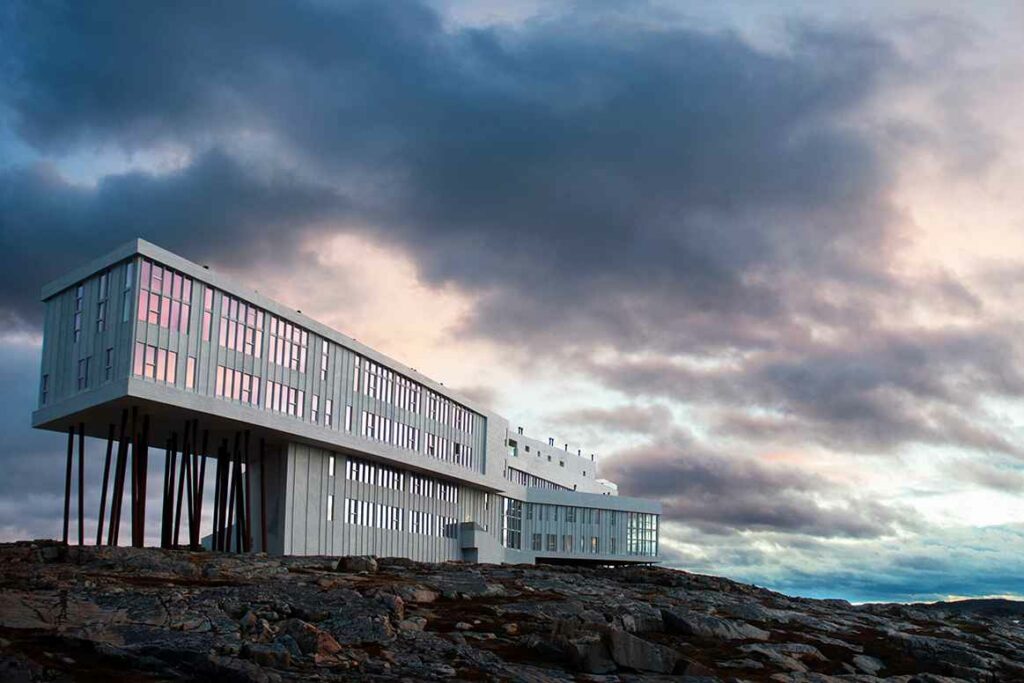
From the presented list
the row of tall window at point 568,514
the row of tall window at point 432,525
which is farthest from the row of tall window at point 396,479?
the row of tall window at point 568,514

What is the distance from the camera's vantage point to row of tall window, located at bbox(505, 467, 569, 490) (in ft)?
432

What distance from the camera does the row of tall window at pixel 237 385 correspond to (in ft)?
216

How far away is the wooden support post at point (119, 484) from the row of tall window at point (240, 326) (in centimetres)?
783

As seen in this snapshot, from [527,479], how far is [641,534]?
16.0 metres

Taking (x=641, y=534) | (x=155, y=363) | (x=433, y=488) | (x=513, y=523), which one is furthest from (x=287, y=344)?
(x=641, y=534)

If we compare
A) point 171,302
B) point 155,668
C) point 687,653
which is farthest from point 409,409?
point 155,668

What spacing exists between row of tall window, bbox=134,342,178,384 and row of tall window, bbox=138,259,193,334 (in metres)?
1.49

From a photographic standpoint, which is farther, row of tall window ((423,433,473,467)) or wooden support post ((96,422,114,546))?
row of tall window ((423,433,473,467))

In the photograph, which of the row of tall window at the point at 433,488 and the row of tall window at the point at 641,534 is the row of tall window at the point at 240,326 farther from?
the row of tall window at the point at 641,534

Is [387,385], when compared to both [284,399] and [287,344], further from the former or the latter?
[284,399]

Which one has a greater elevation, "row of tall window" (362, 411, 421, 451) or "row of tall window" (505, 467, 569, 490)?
"row of tall window" (362, 411, 421, 451)

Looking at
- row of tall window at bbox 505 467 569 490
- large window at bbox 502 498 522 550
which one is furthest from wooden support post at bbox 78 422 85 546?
row of tall window at bbox 505 467 569 490

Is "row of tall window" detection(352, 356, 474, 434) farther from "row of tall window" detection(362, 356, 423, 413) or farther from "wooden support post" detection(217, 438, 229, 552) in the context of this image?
"wooden support post" detection(217, 438, 229, 552)

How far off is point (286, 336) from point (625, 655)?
45178mm
